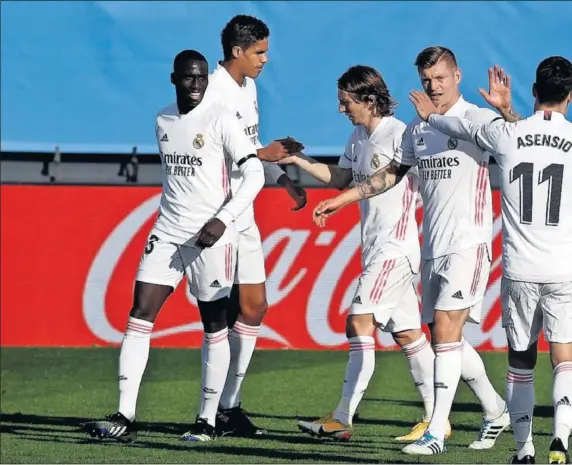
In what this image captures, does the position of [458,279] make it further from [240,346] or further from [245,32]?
[245,32]

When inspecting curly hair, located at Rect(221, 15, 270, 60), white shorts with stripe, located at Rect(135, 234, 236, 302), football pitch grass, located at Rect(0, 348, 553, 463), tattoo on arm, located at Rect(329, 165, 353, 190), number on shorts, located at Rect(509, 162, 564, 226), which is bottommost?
football pitch grass, located at Rect(0, 348, 553, 463)

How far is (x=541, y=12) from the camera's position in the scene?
56.1 feet

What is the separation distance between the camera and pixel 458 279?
8047 mm

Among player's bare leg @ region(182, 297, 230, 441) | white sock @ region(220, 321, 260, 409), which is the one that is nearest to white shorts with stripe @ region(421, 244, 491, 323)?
player's bare leg @ region(182, 297, 230, 441)

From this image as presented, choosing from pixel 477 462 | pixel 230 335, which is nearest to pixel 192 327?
pixel 230 335

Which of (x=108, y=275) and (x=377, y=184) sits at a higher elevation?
(x=377, y=184)

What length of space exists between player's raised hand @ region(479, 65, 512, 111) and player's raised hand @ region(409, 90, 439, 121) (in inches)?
20.2

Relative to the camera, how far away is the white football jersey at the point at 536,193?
697cm

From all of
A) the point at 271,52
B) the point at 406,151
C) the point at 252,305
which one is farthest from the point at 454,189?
the point at 271,52

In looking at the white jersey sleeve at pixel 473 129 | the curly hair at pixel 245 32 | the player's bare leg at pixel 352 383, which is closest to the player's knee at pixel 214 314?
the player's bare leg at pixel 352 383

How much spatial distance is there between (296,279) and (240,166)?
6.52 meters

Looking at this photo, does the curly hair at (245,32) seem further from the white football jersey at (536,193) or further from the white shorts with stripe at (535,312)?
the white shorts with stripe at (535,312)

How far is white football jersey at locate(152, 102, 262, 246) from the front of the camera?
27.9 feet

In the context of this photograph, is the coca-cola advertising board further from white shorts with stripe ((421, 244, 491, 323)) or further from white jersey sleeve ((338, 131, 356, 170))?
white shorts with stripe ((421, 244, 491, 323))
